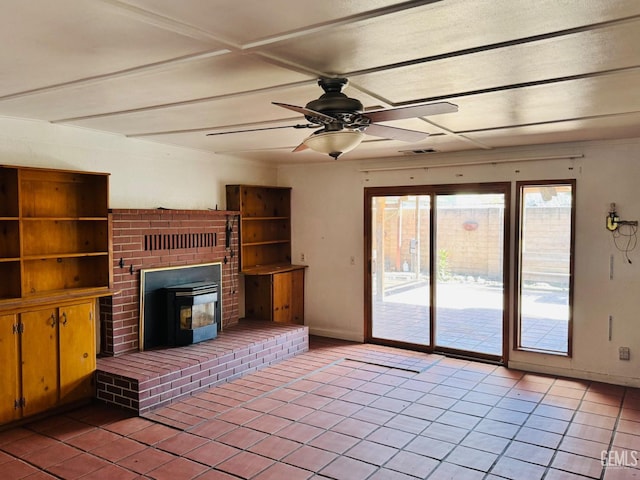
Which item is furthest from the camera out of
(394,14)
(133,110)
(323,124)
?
(133,110)

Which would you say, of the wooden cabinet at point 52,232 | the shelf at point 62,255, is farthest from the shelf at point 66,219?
the shelf at point 62,255

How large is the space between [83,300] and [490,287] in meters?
4.24

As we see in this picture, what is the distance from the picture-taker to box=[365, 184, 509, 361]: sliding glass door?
18.5 feet

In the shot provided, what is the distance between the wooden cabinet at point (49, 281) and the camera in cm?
381

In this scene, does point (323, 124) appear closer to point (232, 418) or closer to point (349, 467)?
point (349, 467)

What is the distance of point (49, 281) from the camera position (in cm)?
434

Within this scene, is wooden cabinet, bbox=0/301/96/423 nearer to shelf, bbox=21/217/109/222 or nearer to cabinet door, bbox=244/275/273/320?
shelf, bbox=21/217/109/222

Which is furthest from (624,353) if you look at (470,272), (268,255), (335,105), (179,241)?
(179,241)

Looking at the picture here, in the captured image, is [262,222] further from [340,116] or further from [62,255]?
[340,116]

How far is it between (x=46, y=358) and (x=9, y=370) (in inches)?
11.0

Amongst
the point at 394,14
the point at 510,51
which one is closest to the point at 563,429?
the point at 510,51

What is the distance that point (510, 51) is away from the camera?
2.31 meters

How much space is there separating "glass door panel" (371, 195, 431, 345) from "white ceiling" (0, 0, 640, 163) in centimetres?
219

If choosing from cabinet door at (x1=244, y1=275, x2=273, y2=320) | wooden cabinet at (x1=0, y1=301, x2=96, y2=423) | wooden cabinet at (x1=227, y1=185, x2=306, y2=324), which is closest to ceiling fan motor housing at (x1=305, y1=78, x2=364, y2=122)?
wooden cabinet at (x1=0, y1=301, x2=96, y2=423)
